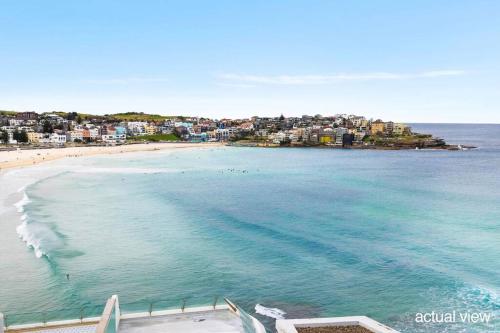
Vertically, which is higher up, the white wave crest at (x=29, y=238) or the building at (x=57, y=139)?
the building at (x=57, y=139)

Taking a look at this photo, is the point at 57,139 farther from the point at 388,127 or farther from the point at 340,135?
the point at 388,127

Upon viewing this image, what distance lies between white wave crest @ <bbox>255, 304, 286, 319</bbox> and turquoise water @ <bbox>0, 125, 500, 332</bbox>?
0.83 ft

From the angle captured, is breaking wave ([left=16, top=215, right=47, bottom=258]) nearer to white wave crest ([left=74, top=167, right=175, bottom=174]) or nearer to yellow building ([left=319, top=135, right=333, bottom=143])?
white wave crest ([left=74, top=167, right=175, bottom=174])

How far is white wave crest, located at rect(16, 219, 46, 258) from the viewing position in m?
24.0

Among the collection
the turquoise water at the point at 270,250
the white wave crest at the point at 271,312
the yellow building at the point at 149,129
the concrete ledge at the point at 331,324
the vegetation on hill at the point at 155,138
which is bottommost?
the white wave crest at the point at 271,312

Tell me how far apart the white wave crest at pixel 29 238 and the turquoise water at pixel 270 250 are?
339mm

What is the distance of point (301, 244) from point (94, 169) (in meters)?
50.5

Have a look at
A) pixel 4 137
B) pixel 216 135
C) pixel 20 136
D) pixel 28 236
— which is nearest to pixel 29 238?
pixel 28 236

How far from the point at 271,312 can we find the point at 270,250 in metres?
8.37

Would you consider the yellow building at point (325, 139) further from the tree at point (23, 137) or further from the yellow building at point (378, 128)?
the tree at point (23, 137)

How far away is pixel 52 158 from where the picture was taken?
8631cm

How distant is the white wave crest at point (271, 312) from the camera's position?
16969 mm

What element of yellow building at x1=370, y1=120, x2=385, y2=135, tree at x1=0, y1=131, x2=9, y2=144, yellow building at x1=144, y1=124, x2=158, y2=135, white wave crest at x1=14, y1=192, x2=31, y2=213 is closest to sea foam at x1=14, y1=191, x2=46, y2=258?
white wave crest at x1=14, y1=192, x2=31, y2=213

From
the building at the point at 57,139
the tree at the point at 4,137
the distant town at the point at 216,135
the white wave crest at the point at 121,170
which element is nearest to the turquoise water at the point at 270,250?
the white wave crest at the point at 121,170
